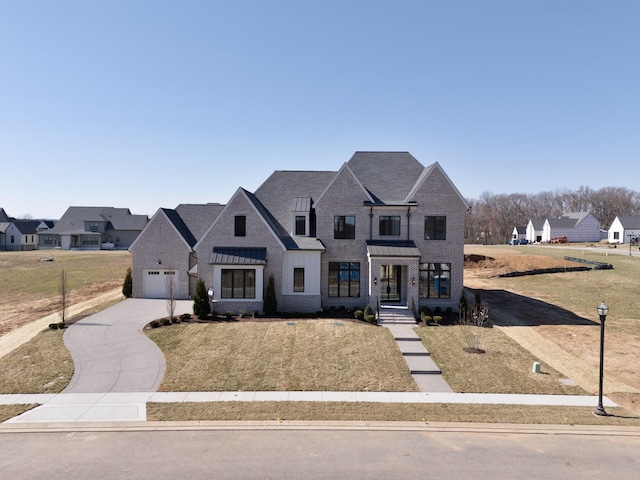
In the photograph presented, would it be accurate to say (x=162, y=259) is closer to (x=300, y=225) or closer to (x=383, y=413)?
(x=300, y=225)

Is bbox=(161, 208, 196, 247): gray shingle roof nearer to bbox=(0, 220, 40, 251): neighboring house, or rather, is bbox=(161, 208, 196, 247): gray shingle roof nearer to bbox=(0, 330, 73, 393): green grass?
bbox=(0, 330, 73, 393): green grass

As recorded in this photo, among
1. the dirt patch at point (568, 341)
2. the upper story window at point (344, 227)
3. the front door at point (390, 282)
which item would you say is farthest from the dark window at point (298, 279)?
the dirt patch at point (568, 341)

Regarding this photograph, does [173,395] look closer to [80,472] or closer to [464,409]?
[80,472]

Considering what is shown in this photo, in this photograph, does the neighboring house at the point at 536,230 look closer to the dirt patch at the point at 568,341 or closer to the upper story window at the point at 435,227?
the dirt patch at the point at 568,341

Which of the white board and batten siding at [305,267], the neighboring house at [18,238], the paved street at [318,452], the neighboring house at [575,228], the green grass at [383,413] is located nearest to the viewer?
the paved street at [318,452]

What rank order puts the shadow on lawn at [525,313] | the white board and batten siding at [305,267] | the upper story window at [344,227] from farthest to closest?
1. the upper story window at [344,227]
2. the white board and batten siding at [305,267]
3. the shadow on lawn at [525,313]

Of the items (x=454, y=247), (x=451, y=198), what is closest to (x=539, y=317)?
(x=454, y=247)

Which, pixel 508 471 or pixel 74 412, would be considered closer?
pixel 508 471
